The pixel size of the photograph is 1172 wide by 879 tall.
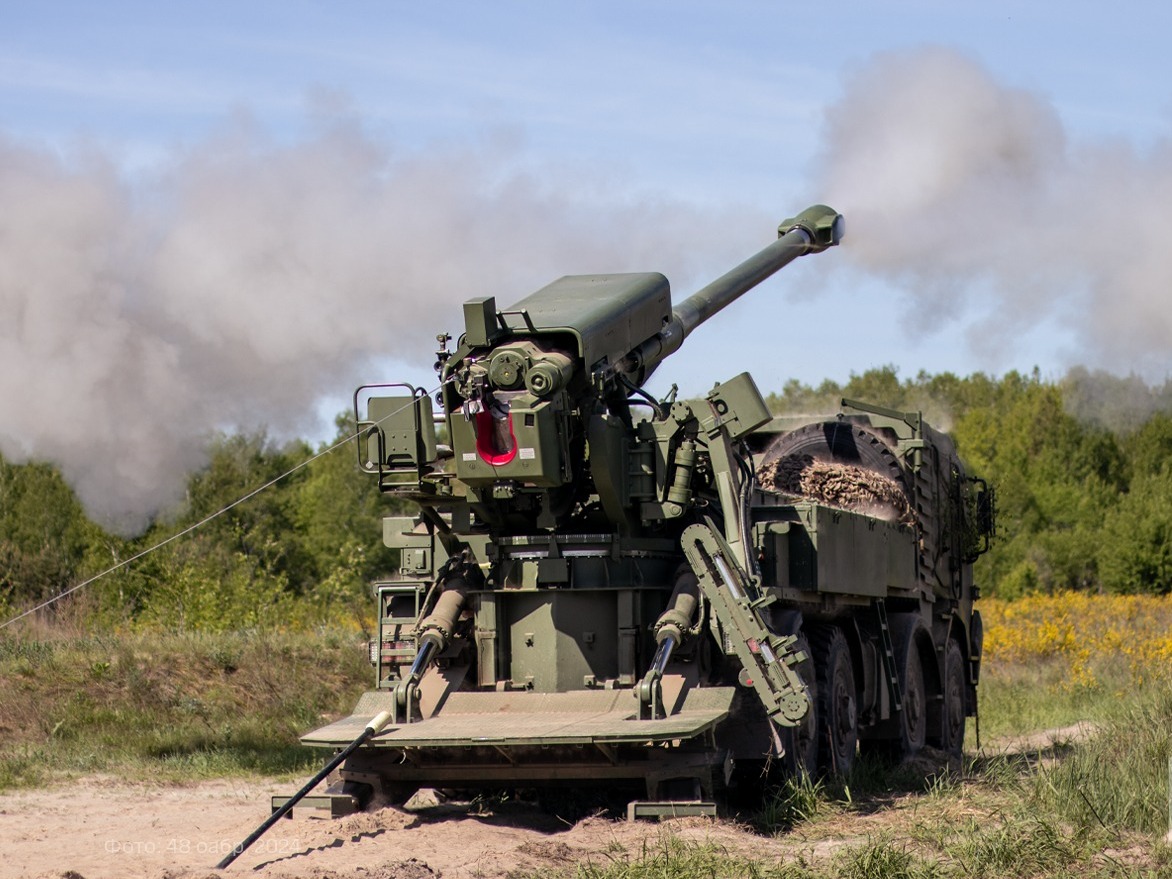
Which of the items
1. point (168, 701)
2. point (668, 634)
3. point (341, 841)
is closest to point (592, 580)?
point (668, 634)

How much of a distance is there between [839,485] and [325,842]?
288 inches

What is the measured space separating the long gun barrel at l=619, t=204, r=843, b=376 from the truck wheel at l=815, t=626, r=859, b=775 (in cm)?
262

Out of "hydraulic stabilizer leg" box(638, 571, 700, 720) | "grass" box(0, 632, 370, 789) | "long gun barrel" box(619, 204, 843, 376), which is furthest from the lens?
"grass" box(0, 632, 370, 789)

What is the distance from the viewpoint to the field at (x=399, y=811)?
31.8 feet

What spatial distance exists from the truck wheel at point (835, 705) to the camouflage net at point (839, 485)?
2.16m

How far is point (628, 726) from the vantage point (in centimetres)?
1106

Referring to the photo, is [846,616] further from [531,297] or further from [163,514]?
[163,514]

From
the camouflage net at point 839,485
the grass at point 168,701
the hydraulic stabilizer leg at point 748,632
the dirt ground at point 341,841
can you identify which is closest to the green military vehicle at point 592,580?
the hydraulic stabilizer leg at point 748,632

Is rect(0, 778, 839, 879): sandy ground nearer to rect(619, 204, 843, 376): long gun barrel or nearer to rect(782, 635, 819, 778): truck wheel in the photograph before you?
rect(782, 635, 819, 778): truck wheel

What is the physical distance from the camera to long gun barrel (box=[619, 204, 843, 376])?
526 inches

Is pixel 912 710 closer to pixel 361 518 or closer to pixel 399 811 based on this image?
pixel 399 811

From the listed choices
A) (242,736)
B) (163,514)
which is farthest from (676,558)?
(242,736)

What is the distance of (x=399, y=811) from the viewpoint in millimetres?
11648

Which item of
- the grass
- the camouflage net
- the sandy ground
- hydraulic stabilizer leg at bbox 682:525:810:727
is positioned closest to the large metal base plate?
hydraulic stabilizer leg at bbox 682:525:810:727
